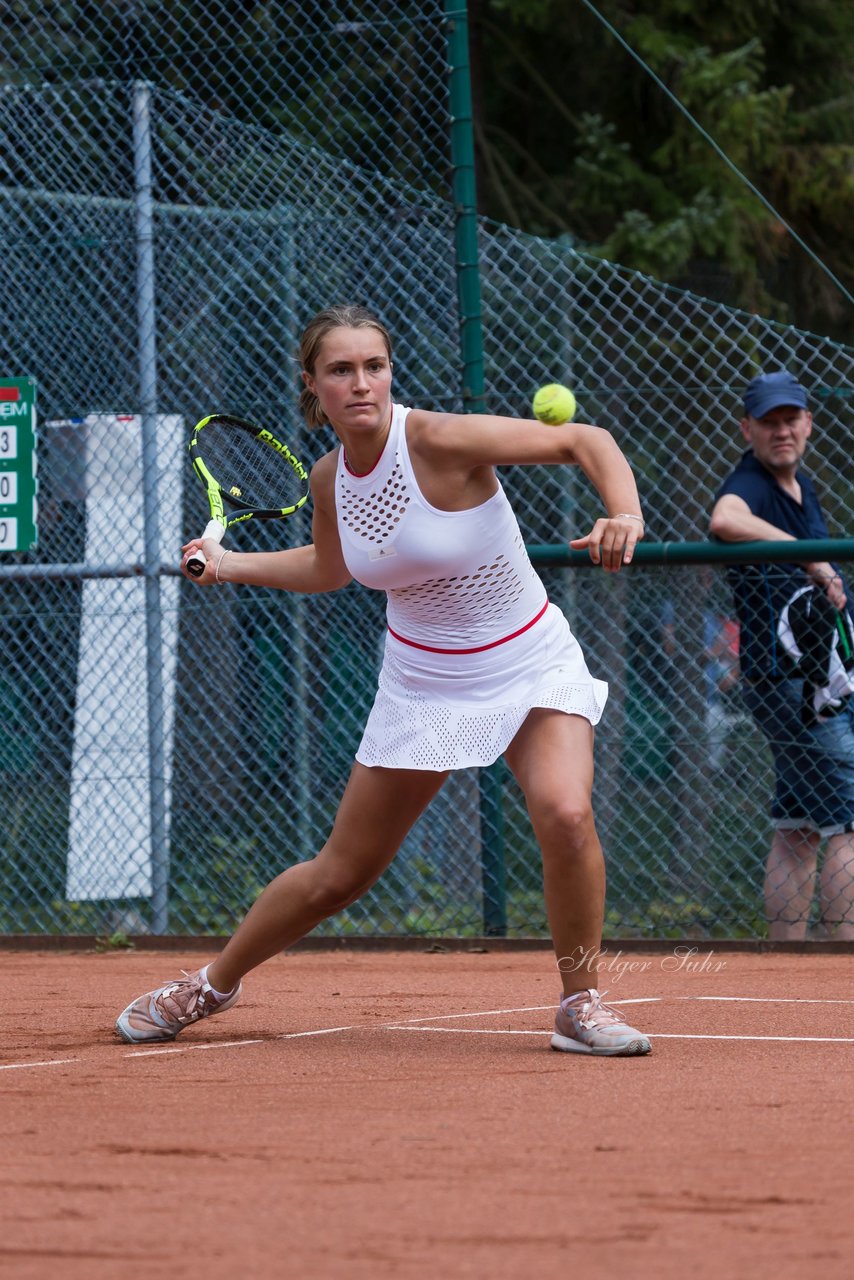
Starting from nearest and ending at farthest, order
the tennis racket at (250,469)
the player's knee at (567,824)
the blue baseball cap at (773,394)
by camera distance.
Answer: the player's knee at (567,824)
the blue baseball cap at (773,394)
the tennis racket at (250,469)

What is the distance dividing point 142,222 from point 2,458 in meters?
1.14

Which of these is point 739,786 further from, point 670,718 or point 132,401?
point 132,401

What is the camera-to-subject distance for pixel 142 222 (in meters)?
7.82

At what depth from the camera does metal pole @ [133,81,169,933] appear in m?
7.66

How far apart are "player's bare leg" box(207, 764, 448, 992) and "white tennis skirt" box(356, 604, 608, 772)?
0.08 m

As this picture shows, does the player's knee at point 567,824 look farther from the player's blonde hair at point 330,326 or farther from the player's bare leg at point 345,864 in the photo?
the player's blonde hair at point 330,326

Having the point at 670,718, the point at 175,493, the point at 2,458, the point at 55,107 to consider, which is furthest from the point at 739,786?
the point at 55,107

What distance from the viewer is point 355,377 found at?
176 inches

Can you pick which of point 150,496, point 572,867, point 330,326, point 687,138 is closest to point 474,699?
point 572,867

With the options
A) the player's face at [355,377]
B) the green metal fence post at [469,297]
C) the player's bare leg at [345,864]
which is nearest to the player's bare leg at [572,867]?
the player's bare leg at [345,864]

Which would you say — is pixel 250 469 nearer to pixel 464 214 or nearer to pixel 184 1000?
pixel 464 214

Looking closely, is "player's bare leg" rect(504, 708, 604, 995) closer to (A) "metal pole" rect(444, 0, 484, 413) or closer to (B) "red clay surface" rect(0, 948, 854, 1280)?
(B) "red clay surface" rect(0, 948, 854, 1280)

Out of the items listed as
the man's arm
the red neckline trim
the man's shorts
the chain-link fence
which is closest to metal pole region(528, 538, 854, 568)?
the man's arm

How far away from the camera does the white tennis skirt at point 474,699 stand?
4.50m
